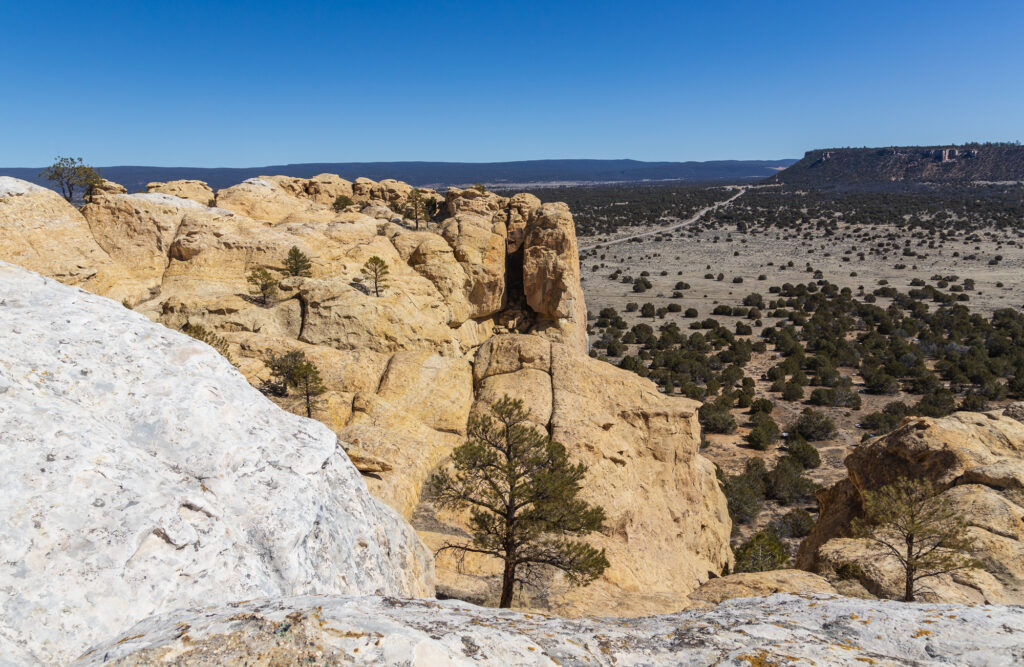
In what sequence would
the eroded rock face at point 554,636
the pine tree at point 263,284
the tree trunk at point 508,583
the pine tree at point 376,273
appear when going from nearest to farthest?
the eroded rock face at point 554,636 < the tree trunk at point 508,583 < the pine tree at point 263,284 < the pine tree at point 376,273

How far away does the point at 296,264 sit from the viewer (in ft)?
72.6

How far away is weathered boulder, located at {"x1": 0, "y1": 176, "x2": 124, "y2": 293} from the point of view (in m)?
19.5

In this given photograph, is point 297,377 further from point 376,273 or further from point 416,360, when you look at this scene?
point 376,273

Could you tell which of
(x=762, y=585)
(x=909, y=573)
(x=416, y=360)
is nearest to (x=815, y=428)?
(x=909, y=573)

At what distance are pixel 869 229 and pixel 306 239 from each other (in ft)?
396

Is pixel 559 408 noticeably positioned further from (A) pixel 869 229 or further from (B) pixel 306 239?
(A) pixel 869 229

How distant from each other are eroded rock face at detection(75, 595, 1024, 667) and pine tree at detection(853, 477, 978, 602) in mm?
6911

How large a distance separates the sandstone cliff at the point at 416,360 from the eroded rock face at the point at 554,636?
22.1 feet

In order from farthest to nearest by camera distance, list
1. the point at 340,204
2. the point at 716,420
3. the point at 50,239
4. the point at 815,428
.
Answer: the point at 340,204, the point at 716,420, the point at 815,428, the point at 50,239

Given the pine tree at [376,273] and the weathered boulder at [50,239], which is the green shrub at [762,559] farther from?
the weathered boulder at [50,239]

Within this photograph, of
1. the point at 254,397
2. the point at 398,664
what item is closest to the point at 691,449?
the point at 254,397

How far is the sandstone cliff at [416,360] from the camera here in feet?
50.4

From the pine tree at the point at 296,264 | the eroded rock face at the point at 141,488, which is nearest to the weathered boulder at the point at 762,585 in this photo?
the eroded rock face at the point at 141,488

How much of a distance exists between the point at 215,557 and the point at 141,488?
942 millimetres
